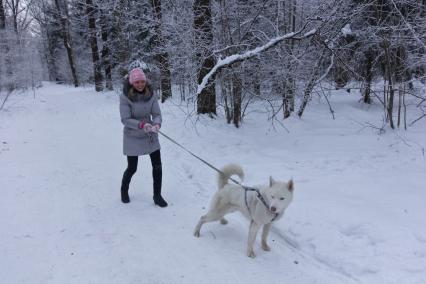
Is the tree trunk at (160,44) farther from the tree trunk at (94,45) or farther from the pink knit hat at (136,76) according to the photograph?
the tree trunk at (94,45)

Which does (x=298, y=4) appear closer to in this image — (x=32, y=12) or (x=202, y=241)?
(x=202, y=241)

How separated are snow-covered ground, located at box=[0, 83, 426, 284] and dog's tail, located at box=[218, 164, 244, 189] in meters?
0.71

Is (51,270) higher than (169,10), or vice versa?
(169,10)

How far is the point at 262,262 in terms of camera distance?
4.38 meters

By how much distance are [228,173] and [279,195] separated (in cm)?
94

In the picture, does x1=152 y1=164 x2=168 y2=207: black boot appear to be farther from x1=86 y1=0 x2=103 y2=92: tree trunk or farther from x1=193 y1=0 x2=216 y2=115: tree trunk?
x1=86 y1=0 x2=103 y2=92: tree trunk

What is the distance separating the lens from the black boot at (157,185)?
5824mm

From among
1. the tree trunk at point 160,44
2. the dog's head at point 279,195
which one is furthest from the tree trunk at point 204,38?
the dog's head at point 279,195

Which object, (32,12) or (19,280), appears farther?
(32,12)

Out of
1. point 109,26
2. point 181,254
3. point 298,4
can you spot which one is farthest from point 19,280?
point 109,26

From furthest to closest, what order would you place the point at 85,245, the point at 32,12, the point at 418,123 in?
Result: the point at 32,12
the point at 418,123
the point at 85,245

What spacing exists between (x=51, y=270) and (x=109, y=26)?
66.7ft

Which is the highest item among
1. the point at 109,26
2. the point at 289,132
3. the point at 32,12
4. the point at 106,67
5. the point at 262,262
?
the point at 32,12

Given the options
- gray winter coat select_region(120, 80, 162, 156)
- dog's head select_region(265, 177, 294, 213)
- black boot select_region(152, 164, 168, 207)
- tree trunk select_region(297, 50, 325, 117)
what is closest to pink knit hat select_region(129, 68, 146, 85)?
gray winter coat select_region(120, 80, 162, 156)
